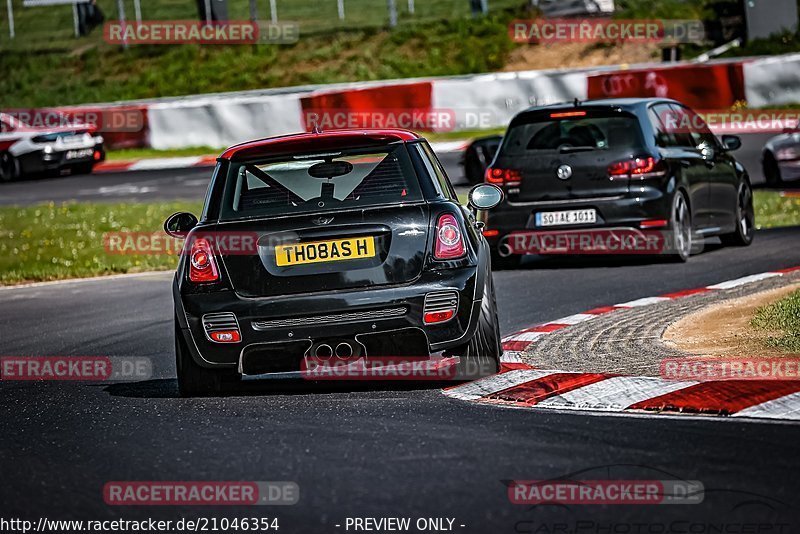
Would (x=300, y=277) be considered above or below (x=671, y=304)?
above

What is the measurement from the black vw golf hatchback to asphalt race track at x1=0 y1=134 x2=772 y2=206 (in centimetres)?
848

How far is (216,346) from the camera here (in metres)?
7.55

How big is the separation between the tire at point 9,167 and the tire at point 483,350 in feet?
77.2

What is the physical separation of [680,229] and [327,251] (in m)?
7.10

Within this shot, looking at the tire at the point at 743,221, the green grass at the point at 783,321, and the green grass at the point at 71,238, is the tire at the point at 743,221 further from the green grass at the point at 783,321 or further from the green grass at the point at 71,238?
the green grass at the point at 71,238

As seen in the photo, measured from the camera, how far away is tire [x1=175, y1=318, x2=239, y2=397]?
304 inches

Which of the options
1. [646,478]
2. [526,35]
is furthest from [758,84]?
[646,478]

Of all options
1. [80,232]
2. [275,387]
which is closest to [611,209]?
[275,387]

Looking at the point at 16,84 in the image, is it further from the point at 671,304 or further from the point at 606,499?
the point at 606,499

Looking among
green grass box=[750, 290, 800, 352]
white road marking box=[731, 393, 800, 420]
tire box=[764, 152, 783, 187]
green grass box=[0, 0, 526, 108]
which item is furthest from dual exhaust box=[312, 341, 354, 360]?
green grass box=[0, 0, 526, 108]

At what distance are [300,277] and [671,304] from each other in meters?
4.03

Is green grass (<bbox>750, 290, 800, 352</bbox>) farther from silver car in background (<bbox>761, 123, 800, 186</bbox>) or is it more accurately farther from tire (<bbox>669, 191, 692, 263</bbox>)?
silver car in background (<bbox>761, 123, 800, 186</bbox>)

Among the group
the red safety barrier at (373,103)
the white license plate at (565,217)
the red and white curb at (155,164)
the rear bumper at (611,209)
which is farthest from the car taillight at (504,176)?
the red and white curb at (155,164)

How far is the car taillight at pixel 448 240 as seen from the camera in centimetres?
757
